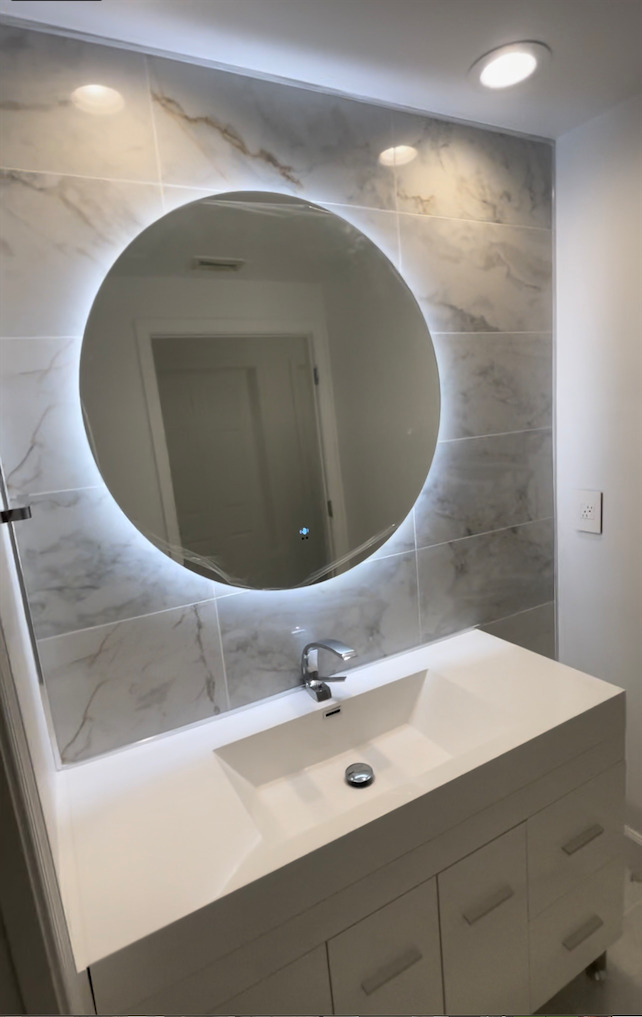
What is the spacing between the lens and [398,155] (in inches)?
51.3

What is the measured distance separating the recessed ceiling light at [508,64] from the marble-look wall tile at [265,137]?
237 mm

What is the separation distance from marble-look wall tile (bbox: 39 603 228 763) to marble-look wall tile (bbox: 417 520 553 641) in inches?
24.8

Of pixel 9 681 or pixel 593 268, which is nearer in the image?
pixel 9 681

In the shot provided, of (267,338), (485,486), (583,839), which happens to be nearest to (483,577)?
(485,486)

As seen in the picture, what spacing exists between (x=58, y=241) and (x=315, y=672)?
42.2 inches

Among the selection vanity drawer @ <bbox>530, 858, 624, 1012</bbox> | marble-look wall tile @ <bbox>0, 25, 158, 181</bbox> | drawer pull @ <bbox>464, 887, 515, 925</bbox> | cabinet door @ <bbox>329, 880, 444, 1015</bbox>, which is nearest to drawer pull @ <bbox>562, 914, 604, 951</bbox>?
vanity drawer @ <bbox>530, 858, 624, 1012</bbox>

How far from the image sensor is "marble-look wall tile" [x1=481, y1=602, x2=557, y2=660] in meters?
1.64

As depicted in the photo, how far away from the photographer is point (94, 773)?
106 centimetres

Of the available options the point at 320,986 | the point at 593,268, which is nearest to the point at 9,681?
the point at 320,986

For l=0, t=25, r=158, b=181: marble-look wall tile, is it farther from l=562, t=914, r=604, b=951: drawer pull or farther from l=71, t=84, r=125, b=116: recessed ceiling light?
l=562, t=914, r=604, b=951: drawer pull

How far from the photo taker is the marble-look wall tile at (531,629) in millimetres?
1645

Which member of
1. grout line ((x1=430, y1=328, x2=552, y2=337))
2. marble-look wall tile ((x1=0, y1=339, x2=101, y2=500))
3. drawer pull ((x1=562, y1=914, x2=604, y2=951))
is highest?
grout line ((x1=430, y1=328, x2=552, y2=337))

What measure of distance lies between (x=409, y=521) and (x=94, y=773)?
94cm

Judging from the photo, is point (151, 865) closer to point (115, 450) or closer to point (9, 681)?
point (9, 681)
